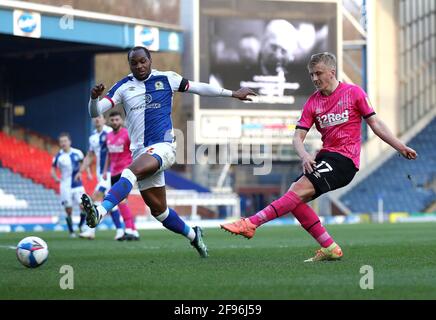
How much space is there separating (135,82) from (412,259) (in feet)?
11.2

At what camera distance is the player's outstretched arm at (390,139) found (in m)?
9.25

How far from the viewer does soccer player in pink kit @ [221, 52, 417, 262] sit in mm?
9430

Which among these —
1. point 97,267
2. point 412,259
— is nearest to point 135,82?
point 97,267

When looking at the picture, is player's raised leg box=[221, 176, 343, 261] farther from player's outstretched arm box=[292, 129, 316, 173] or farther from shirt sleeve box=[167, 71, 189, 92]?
shirt sleeve box=[167, 71, 189, 92]

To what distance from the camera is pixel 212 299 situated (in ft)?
Answer: 21.7

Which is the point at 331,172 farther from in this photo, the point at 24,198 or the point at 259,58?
the point at 24,198

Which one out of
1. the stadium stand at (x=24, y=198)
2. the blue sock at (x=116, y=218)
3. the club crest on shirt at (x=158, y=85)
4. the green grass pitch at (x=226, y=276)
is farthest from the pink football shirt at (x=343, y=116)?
the stadium stand at (x=24, y=198)

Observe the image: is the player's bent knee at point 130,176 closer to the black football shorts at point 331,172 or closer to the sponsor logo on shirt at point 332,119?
the black football shorts at point 331,172

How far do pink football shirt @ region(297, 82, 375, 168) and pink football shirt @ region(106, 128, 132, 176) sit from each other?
6881mm

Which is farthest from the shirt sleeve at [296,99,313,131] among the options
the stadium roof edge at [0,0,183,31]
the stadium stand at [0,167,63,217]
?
the stadium stand at [0,167,63,217]

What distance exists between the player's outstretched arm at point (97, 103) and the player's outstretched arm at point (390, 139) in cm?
263

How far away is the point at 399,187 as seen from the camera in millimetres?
40781

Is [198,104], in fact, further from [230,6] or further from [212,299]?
[212,299]

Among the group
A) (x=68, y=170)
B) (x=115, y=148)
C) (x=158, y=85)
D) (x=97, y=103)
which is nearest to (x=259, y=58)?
(x=68, y=170)
